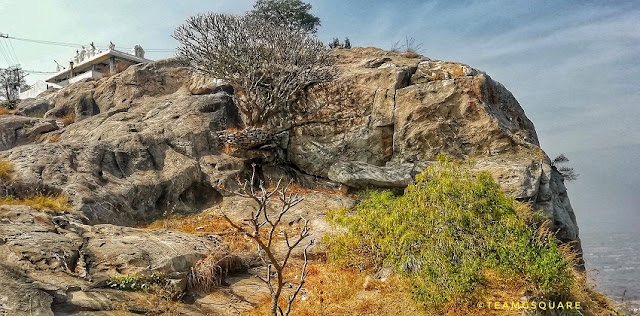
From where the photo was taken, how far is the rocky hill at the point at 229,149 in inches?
408

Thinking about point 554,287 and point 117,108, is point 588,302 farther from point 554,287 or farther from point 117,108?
point 117,108

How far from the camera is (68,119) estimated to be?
22.5m

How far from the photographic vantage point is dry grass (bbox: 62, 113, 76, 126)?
2227 cm

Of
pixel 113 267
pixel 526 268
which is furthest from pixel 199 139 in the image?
pixel 526 268

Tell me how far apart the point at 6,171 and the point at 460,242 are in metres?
13.3

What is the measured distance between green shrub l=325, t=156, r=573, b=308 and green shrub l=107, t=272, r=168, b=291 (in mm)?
4339

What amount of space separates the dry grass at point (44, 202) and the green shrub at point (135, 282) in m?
4.20

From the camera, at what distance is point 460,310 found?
7020mm

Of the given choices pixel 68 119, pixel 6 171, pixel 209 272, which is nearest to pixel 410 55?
pixel 209 272

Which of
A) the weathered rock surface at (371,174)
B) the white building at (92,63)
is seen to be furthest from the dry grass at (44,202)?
the white building at (92,63)

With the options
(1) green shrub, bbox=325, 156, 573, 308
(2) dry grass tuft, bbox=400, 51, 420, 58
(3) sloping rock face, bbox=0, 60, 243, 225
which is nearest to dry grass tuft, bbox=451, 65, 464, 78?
(2) dry grass tuft, bbox=400, 51, 420, 58

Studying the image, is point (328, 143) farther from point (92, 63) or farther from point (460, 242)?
point (92, 63)

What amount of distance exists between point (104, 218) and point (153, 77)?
42.2 ft

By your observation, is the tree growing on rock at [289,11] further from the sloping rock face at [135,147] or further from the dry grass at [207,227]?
the dry grass at [207,227]
